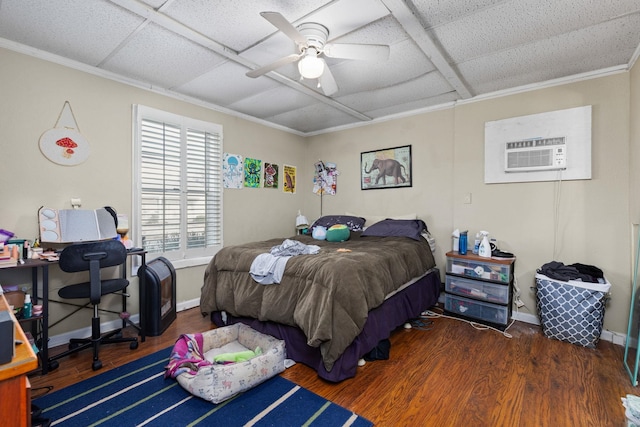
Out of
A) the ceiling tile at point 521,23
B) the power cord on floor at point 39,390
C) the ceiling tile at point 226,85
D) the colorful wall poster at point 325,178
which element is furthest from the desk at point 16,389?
the colorful wall poster at point 325,178

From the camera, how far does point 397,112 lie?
12.9 ft

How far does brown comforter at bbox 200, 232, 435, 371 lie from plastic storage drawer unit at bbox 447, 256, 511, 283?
0.39m

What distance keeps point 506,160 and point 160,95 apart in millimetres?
3755

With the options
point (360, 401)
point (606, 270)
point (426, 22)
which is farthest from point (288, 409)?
point (606, 270)

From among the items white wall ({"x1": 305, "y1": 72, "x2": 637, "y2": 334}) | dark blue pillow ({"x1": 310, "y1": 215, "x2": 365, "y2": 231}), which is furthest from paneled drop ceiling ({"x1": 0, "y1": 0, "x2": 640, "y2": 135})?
dark blue pillow ({"x1": 310, "y1": 215, "x2": 365, "y2": 231})

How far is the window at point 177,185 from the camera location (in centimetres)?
308

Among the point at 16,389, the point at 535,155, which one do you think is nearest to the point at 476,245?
the point at 535,155

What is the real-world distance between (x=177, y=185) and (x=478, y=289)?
341 centimetres

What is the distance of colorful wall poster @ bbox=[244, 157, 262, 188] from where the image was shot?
404 centimetres

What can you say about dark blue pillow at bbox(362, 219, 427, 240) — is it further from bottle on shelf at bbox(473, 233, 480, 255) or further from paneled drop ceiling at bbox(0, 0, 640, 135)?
paneled drop ceiling at bbox(0, 0, 640, 135)

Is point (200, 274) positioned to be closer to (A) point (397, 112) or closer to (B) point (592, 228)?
(A) point (397, 112)

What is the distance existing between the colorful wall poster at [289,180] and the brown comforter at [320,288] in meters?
1.70

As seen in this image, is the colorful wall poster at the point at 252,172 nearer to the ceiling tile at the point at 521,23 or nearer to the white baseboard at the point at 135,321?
the white baseboard at the point at 135,321

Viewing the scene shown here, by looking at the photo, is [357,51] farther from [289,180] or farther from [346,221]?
[289,180]
